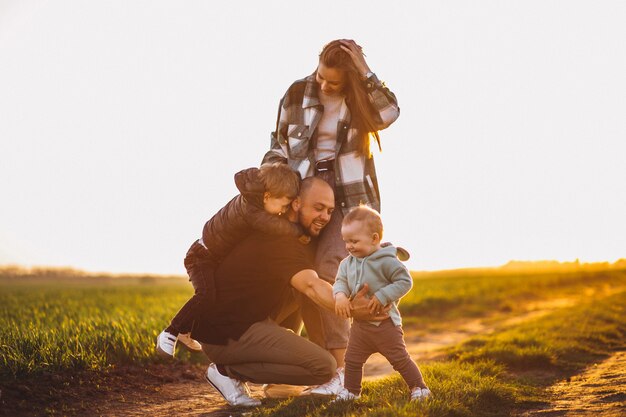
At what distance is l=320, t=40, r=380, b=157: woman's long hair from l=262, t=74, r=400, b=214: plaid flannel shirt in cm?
4

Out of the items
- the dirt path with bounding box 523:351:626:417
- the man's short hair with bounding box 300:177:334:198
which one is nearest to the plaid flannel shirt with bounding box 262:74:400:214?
the man's short hair with bounding box 300:177:334:198

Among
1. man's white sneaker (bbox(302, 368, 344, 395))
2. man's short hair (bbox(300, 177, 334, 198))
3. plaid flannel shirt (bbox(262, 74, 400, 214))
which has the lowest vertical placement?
man's white sneaker (bbox(302, 368, 344, 395))

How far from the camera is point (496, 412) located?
4.30 m

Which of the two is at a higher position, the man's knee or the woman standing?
the woman standing

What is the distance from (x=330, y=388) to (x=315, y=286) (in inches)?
40.6

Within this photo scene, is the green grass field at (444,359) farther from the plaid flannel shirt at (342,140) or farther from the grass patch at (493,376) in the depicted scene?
the plaid flannel shirt at (342,140)

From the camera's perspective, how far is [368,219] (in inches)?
161

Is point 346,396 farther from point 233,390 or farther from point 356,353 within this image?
point 233,390

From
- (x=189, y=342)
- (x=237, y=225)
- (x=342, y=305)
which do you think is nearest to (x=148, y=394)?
(x=189, y=342)

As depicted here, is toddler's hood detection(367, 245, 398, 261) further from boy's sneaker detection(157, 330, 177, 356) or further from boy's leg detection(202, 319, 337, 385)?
boy's sneaker detection(157, 330, 177, 356)

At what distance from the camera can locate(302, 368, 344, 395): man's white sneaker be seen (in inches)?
192

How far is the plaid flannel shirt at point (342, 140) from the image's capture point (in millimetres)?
4949

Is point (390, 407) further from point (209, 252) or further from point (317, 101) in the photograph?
point (317, 101)

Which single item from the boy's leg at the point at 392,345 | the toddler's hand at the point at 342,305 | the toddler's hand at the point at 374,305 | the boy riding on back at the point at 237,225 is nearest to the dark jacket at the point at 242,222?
the boy riding on back at the point at 237,225
